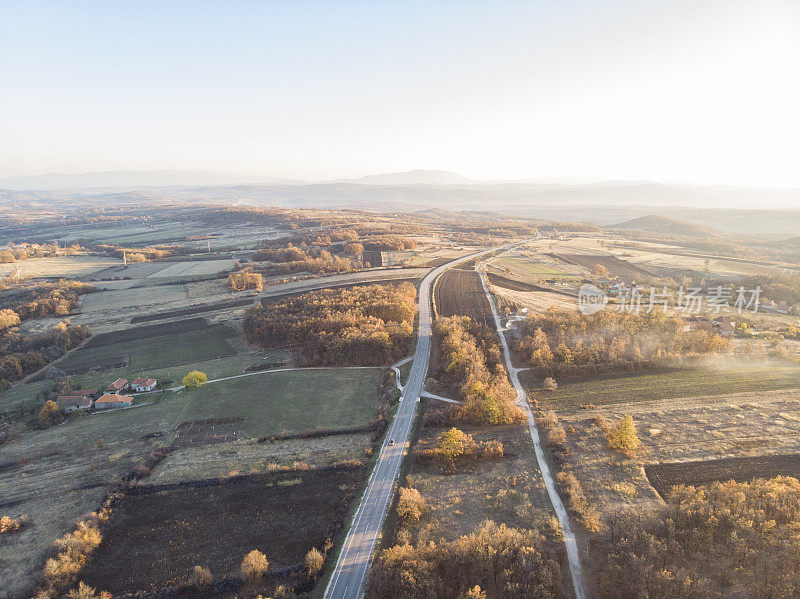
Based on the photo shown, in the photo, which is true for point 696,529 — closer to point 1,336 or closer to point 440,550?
point 440,550

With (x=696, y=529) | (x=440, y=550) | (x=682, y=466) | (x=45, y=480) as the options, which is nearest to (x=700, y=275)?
(x=682, y=466)

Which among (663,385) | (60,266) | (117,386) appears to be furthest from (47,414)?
(60,266)

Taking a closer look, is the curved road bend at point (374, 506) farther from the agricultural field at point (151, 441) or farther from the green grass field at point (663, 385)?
the green grass field at point (663, 385)

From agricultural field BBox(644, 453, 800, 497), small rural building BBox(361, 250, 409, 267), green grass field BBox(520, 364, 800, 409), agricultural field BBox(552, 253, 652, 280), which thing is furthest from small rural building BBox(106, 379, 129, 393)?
agricultural field BBox(552, 253, 652, 280)

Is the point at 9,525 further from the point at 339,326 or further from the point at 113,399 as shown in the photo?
the point at 339,326

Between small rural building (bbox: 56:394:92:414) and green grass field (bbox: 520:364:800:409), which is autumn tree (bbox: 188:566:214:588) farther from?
green grass field (bbox: 520:364:800:409)
